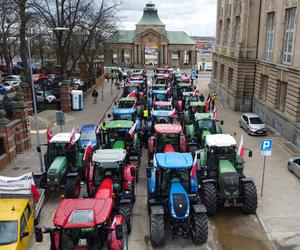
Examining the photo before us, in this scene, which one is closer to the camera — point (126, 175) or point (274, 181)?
point (126, 175)

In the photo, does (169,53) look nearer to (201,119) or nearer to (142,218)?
(201,119)

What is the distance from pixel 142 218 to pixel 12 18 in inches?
1716

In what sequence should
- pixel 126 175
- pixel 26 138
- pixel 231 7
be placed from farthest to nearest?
pixel 231 7
pixel 26 138
pixel 126 175

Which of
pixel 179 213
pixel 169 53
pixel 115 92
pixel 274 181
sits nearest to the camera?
pixel 179 213

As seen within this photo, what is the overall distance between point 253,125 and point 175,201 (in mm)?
15051

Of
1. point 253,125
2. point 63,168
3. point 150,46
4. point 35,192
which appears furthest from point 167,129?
point 150,46

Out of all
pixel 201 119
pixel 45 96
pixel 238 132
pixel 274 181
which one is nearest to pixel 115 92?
pixel 45 96

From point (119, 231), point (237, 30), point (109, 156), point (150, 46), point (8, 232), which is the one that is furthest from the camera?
point (150, 46)

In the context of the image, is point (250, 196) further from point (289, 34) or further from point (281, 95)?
point (289, 34)

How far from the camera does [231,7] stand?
36.0 m

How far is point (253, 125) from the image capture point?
2388 cm

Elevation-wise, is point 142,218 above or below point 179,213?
below

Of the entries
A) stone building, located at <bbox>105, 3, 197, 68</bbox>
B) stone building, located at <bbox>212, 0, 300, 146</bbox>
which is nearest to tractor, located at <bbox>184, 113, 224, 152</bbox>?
stone building, located at <bbox>212, 0, 300, 146</bbox>

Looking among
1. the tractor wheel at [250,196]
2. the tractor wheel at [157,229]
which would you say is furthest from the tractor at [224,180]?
the tractor wheel at [157,229]
